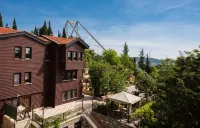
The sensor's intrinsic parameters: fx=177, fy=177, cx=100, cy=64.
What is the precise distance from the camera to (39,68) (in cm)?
2489

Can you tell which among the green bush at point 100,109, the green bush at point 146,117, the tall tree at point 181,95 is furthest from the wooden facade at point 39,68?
the tall tree at point 181,95

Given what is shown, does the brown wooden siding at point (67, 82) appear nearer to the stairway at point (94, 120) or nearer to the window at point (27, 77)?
the window at point (27, 77)

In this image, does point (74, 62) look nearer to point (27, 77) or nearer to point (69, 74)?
point (69, 74)

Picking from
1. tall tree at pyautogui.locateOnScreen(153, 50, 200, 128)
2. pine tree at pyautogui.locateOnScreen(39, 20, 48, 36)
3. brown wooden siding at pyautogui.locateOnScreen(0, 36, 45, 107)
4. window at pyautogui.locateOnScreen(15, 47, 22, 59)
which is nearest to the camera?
tall tree at pyautogui.locateOnScreen(153, 50, 200, 128)

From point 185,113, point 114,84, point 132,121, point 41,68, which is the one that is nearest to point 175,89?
point 185,113

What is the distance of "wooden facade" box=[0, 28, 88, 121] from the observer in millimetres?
20766

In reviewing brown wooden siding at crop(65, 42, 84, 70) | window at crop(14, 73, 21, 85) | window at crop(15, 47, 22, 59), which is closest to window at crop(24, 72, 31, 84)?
window at crop(14, 73, 21, 85)

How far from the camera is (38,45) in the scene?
24.5 metres

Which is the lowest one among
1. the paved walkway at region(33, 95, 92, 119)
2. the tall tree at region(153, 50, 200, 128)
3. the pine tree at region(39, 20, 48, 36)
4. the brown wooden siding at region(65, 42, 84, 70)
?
the paved walkway at region(33, 95, 92, 119)

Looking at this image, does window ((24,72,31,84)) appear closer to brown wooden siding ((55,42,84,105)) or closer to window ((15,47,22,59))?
window ((15,47,22,59))

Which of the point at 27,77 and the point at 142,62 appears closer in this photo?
the point at 27,77

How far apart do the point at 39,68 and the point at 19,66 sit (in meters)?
3.12

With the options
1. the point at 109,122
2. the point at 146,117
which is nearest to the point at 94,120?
the point at 109,122

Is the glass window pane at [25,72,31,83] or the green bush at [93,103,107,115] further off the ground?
the glass window pane at [25,72,31,83]
